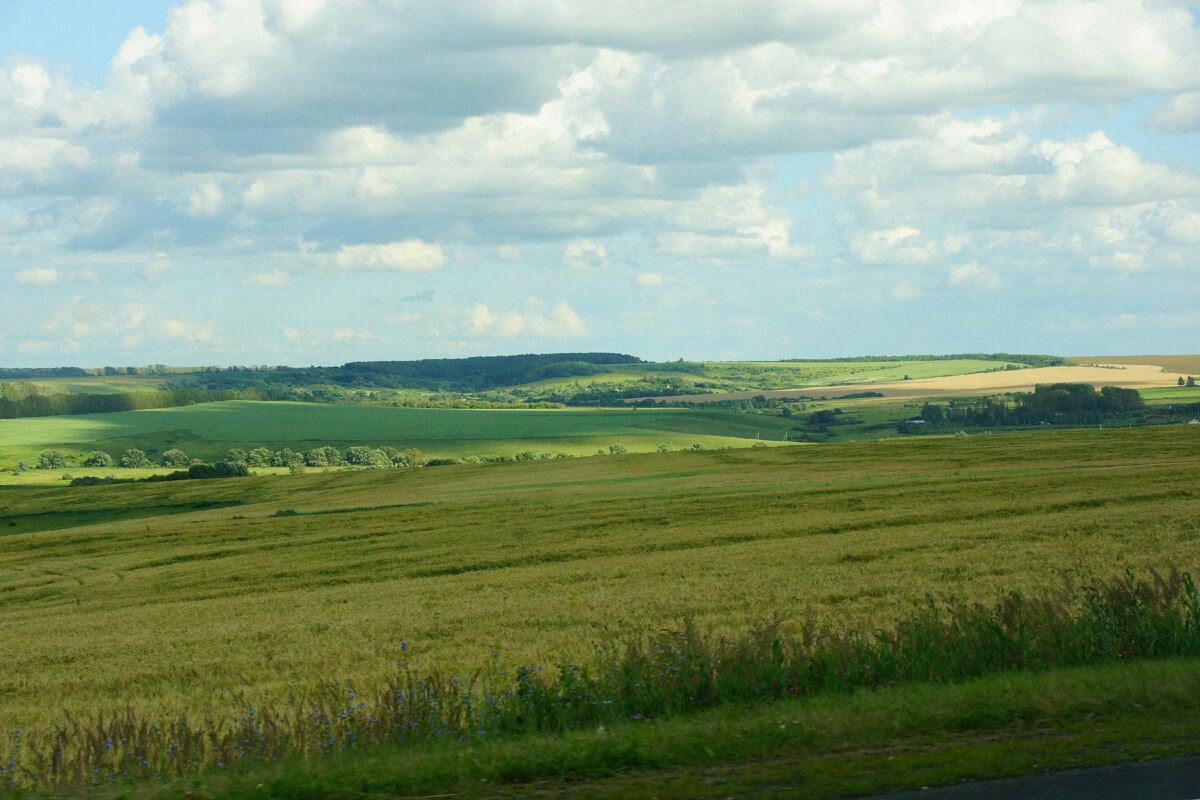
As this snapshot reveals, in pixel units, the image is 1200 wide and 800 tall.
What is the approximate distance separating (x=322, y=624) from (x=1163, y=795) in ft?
61.6

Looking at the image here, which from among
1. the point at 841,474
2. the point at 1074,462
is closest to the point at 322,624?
the point at 841,474

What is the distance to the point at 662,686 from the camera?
10.5m

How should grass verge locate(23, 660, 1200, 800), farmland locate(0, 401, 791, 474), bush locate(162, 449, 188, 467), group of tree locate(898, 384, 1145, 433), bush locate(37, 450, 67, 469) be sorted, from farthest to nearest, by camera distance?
farmland locate(0, 401, 791, 474) < bush locate(162, 449, 188, 467) < bush locate(37, 450, 67, 469) < group of tree locate(898, 384, 1145, 433) < grass verge locate(23, 660, 1200, 800)

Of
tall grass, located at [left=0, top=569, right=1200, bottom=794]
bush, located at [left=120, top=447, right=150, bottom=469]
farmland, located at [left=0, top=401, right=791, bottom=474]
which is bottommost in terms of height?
bush, located at [left=120, top=447, right=150, bottom=469]

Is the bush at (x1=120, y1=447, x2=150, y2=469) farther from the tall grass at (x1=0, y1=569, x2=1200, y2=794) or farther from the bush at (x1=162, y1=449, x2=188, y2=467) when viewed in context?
the tall grass at (x1=0, y1=569, x2=1200, y2=794)

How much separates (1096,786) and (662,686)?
14.5 ft

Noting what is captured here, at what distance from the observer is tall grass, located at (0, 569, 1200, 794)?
9.66 metres

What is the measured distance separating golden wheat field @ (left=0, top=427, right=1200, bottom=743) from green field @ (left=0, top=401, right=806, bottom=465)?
62.5 metres

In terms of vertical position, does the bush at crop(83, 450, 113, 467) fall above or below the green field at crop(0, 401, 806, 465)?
below

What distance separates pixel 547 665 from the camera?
15.6 meters

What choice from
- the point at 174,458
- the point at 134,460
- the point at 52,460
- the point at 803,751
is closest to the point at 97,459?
the point at 134,460

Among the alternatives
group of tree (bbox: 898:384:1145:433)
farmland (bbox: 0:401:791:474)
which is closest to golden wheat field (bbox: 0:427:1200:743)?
group of tree (bbox: 898:384:1145:433)

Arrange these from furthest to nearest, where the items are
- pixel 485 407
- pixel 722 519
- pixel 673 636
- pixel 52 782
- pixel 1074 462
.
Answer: pixel 485 407, pixel 1074 462, pixel 722 519, pixel 673 636, pixel 52 782

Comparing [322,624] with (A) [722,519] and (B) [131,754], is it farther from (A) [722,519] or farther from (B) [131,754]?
(A) [722,519]
